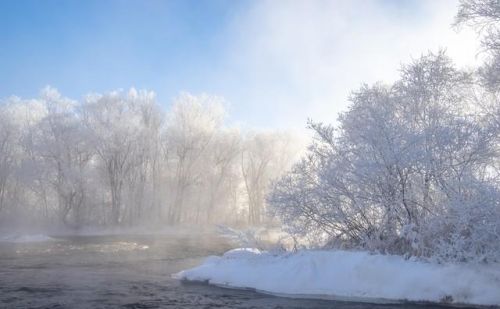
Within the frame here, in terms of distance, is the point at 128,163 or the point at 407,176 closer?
the point at 407,176

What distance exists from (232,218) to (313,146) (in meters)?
49.2

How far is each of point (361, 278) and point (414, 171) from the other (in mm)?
4156

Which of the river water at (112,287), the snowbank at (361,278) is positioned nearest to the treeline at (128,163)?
the river water at (112,287)

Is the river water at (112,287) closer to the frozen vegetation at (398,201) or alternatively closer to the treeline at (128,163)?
the frozen vegetation at (398,201)

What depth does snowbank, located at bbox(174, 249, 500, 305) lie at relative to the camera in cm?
1352

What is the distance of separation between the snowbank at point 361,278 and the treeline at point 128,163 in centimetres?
3787

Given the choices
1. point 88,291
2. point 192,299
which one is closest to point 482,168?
point 192,299

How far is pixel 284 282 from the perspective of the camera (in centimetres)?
1572

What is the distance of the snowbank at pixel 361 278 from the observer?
13.5 m

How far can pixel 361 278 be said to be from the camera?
48.7ft

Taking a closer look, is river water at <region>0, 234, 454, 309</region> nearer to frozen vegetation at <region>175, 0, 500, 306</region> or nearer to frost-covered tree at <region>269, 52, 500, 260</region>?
frozen vegetation at <region>175, 0, 500, 306</region>

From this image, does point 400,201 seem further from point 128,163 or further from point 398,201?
point 128,163

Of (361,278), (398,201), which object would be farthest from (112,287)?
(398,201)

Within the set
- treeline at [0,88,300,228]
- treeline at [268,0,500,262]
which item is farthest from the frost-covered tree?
treeline at [0,88,300,228]
